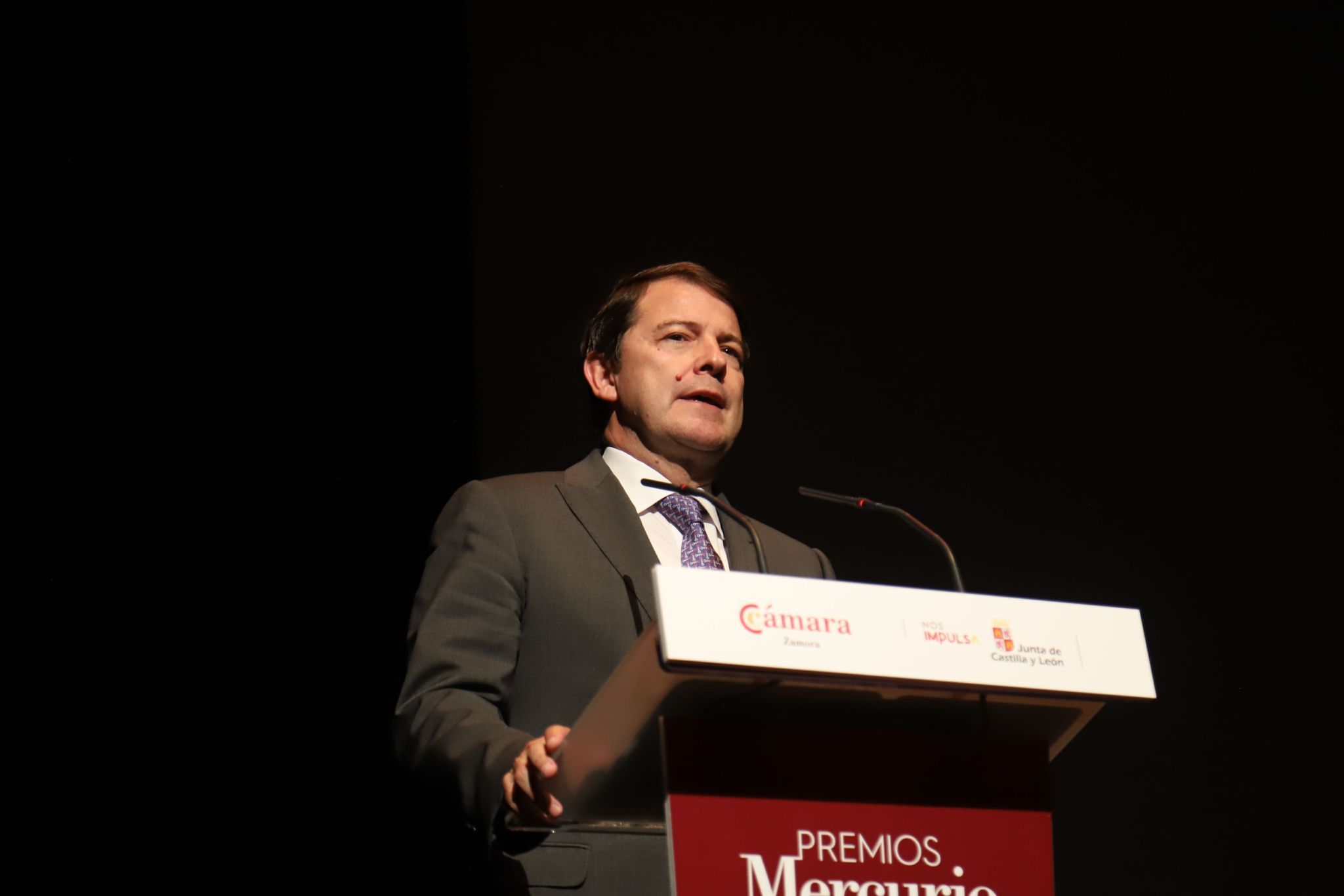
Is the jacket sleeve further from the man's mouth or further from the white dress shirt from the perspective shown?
the man's mouth

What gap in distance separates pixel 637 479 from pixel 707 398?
0.20 m

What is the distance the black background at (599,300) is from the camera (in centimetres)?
259

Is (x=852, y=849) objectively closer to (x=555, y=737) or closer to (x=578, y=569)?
(x=555, y=737)

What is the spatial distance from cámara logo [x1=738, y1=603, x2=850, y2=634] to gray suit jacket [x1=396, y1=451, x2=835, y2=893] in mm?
533

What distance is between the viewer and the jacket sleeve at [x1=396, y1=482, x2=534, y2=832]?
156 centimetres

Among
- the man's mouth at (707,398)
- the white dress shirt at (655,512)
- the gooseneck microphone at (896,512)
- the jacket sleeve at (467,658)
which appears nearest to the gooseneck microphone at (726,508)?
the gooseneck microphone at (896,512)

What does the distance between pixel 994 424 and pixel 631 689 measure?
2265 millimetres

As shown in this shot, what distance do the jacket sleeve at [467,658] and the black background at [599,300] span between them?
0.72m

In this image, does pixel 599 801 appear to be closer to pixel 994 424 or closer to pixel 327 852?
pixel 327 852

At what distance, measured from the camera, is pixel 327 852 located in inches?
101

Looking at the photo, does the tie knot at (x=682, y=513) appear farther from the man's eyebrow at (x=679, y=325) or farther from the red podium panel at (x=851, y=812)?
the red podium panel at (x=851, y=812)

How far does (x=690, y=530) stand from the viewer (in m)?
2.20

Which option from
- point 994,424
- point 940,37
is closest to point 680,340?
point 994,424

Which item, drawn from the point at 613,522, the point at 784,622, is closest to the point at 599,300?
the point at 613,522
